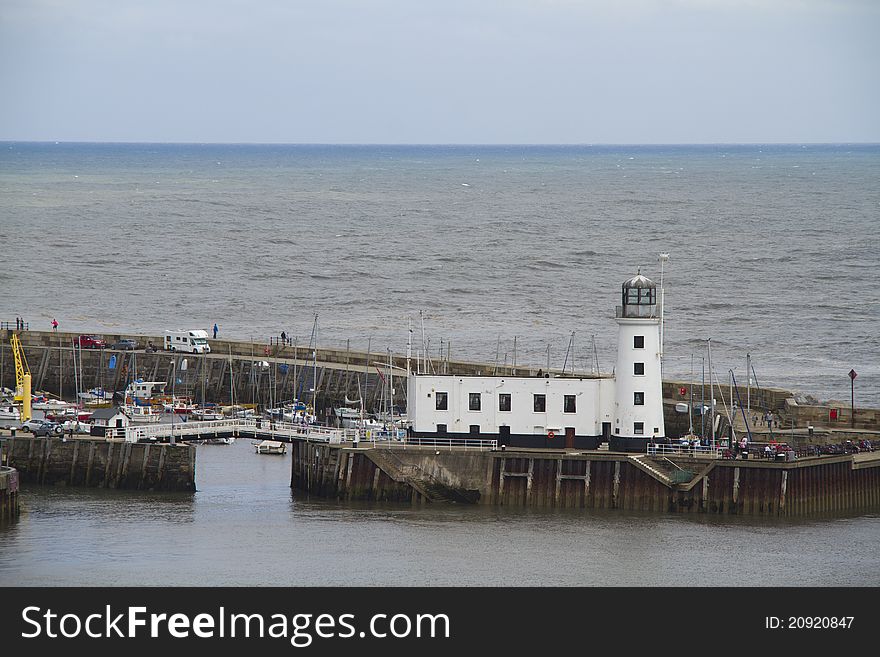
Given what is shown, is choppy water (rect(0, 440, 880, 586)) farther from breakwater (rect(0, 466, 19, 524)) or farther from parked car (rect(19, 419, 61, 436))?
parked car (rect(19, 419, 61, 436))

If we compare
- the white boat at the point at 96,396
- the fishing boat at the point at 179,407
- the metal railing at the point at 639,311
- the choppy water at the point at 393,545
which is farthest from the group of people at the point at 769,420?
the white boat at the point at 96,396

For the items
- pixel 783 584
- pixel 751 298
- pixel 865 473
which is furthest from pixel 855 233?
pixel 783 584

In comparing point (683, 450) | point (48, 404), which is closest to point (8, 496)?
point (48, 404)

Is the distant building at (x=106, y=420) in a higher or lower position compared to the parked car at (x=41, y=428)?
higher

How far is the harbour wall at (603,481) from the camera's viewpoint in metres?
61.6

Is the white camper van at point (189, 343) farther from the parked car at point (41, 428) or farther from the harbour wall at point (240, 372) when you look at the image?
the parked car at point (41, 428)

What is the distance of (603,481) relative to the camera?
62.3 m

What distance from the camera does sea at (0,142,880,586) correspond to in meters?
54.7

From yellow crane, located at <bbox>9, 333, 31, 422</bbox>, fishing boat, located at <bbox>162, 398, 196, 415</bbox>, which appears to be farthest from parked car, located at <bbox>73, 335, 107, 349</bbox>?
fishing boat, located at <bbox>162, 398, 196, 415</bbox>

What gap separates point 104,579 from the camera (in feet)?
170

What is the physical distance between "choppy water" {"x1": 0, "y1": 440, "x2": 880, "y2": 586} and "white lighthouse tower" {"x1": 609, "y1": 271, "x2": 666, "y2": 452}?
3881 mm

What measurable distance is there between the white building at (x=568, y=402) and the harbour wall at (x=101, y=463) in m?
8.45

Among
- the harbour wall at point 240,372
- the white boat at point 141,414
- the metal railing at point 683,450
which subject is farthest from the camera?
the harbour wall at point 240,372
